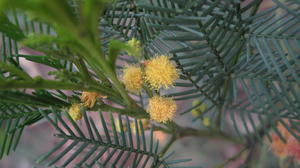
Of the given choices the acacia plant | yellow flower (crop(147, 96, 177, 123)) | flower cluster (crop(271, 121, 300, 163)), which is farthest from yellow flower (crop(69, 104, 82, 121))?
flower cluster (crop(271, 121, 300, 163))

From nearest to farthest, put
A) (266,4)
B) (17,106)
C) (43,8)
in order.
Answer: (43,8) < (17,106) < (266,4)

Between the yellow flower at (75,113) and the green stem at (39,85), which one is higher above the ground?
the green stem at (39,85)

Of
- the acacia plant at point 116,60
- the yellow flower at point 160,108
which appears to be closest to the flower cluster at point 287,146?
the acacia plant at point 116,60

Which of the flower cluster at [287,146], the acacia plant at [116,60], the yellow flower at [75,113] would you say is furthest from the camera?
the flower cluster at [287,146]

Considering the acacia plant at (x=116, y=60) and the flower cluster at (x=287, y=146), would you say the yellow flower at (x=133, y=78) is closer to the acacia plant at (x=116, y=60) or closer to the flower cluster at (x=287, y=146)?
the acacia plant at (x=116, y=60)

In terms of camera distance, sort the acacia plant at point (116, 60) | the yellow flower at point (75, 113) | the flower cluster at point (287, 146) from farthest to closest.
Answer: the flower cluster at point (287, 146) → the yellow flower at point (75, 113) → the acacia plant at point (116, 60)

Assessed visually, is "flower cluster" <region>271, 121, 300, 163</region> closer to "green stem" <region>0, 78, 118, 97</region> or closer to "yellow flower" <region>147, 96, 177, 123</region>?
"yellow flower" <region>147, 96, 177, 123</region>

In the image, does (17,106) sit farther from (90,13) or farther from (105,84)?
(90,13)

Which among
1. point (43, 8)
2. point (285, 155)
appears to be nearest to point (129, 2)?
point (43, 8)
